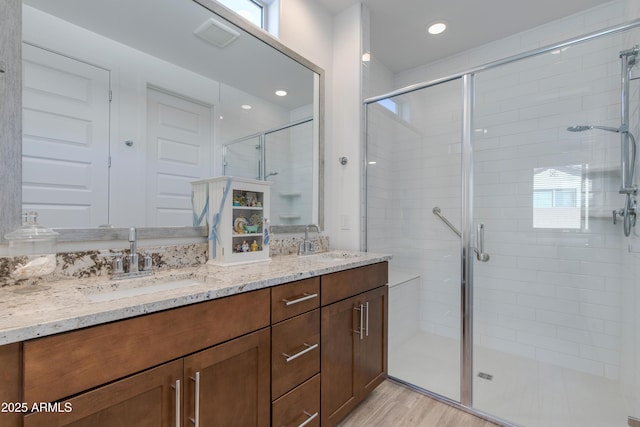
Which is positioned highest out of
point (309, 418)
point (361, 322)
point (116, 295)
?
point (116, 295)

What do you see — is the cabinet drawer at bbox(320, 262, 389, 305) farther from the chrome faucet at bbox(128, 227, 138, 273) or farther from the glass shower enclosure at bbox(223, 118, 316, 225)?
the chrome faucet at bbox(128, 227, 138, 273)

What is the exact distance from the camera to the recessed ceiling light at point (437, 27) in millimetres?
2303

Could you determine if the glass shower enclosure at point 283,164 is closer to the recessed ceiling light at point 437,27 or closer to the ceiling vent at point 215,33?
the ceiling vent at point 215,33

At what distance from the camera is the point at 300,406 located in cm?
125

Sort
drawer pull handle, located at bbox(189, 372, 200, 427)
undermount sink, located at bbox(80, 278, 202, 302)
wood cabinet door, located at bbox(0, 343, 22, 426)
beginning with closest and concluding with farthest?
1. wood cabinet door, located at bbox(0, 343, 22, 426)
2. drawer pull handle, located at bbox(189, 372, 200, 427)
3. undermount sink, located at bbox(80, 278, 202, 302)

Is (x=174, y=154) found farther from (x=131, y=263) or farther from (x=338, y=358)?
(x=338, y=358)

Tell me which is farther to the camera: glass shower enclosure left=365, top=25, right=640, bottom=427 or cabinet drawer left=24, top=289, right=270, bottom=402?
glass shower enclosure left=365, top=25, right=640, bottom=427

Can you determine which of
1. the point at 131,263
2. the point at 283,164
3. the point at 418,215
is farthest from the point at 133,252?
the point at 418,215

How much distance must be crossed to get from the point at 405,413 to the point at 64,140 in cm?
212

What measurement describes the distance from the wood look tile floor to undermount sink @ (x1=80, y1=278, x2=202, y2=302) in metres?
1.20

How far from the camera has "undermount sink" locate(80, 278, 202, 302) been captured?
0.98 meters

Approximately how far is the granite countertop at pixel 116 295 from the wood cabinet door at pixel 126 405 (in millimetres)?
172

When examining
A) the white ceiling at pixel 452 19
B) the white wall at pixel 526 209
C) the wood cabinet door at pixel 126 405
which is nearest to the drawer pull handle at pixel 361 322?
the white wall at pixel 526 209

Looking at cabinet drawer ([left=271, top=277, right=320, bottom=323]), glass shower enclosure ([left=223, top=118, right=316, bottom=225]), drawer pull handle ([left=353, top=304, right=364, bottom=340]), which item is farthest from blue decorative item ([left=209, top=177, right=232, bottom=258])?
drawer pull handle ([left=353, top=304, right=364, bottom=340])
